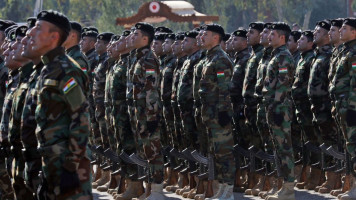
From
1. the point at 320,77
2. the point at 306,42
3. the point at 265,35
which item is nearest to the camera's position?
the point at 265,35

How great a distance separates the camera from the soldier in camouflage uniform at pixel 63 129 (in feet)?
22.6

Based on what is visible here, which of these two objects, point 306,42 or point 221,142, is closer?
point 221,142

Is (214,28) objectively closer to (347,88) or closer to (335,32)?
(335,32)

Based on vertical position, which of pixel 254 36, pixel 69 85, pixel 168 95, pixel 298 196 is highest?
pixel 69 85

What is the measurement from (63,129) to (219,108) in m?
5.72

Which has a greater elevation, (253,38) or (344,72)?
(253,38)

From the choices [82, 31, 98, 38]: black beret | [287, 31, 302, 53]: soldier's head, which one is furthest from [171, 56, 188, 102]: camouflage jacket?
[82, 31, 98, 38]: black beret

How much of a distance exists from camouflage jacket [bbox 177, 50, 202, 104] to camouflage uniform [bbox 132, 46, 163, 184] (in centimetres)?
93

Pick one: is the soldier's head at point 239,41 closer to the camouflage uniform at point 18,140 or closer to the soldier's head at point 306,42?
the soldier's head at point 306,42

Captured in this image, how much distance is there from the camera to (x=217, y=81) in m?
12.4

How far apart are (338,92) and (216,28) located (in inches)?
69.9

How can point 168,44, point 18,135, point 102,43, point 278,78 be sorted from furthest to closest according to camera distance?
point 102,43 < point 168,44 < point 278,78 < point 18,135

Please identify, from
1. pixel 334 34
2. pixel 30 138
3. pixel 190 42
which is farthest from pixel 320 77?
pixel 30 138

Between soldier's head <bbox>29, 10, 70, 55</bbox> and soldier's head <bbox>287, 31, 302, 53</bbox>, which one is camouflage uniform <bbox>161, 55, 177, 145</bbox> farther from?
soldier's head <bbox>29, 10, 70, 55</bbox>
